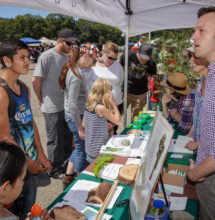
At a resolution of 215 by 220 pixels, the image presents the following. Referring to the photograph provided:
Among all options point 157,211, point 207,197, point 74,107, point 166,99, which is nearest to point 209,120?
point 207,197

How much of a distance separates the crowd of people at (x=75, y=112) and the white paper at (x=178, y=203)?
5.0 inches

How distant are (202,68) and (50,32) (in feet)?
222

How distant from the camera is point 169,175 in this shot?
166 centimetres

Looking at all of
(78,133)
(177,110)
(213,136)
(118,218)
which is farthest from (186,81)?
(118,218)

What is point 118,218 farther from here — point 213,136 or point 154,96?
point 154,96

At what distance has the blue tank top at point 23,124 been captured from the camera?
1.72 m

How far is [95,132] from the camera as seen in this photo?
2.35m

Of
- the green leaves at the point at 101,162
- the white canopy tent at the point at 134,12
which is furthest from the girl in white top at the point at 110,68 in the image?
the green leaves at the point at 101,162

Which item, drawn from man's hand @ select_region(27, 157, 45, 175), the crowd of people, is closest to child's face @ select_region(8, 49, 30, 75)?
the crowd of people

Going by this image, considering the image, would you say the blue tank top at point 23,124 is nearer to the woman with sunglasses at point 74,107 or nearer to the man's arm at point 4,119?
the man's arm at point 4,119

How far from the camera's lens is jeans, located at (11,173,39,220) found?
1.77 metres

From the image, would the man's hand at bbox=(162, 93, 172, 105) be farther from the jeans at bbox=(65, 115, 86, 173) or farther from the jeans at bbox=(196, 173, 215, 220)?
the jeans at bbox=(196, 173, 215, 220)

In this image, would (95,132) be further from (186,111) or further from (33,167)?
(186,111)

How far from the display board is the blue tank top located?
3.55 feet
